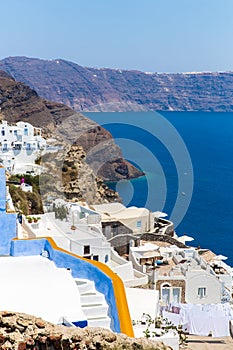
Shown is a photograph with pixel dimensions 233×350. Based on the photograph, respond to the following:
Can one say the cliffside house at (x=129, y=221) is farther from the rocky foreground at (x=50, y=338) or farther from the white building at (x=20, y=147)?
the rocky foreground at (x=50, y=338)

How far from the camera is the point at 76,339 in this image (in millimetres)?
3979

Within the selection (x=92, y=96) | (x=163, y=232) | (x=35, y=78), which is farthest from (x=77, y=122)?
(x=35, y=78)

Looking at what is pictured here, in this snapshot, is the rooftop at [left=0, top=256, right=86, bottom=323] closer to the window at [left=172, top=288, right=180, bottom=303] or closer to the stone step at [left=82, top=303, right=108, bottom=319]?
the stone step at [left=82, top=303, right=108, bottom=319]

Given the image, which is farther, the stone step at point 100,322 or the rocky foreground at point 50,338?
the stone step at point 100,322

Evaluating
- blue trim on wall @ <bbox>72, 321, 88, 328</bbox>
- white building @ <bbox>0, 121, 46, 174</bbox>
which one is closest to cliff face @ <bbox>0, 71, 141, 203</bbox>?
white building @ <bbox>0, 121, 46, 174</bbox>

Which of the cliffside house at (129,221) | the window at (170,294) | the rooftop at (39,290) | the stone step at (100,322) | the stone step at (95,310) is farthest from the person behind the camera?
the cliffside house at (129,221)

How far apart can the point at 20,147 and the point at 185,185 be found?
24.0m

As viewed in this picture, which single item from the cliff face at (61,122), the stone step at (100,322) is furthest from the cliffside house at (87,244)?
the cliff face at (61,122)

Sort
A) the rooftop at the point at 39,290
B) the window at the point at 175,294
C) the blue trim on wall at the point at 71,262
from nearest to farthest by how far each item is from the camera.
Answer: the rooftop at the point at 39,290 → the blue trim on wall at the point at 71,262 → the window at the point at 175,294

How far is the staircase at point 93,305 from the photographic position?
6.18 metres

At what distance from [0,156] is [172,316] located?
21.4 metres

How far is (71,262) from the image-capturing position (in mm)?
7152

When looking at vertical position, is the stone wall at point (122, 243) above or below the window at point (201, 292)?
above

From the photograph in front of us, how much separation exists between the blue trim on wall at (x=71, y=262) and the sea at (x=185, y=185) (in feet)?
81.3
